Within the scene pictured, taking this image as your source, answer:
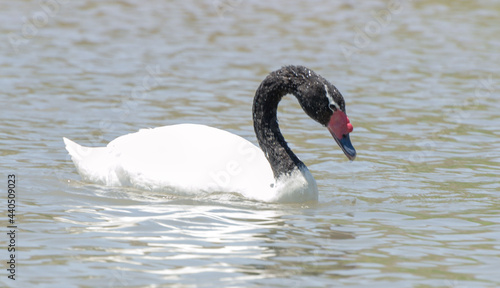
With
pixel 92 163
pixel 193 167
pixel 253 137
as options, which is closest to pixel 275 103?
pixel 193 167

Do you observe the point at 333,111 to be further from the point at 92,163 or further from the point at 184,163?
the point at 92,163

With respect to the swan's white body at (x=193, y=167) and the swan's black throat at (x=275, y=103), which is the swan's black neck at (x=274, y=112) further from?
the swan's white body at (x=193, y=167)

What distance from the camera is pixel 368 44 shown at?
22.5 metres

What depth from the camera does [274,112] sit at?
10.5 m

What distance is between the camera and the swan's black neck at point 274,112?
32.6 ft

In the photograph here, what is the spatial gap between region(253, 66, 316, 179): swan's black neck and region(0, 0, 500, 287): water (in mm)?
489

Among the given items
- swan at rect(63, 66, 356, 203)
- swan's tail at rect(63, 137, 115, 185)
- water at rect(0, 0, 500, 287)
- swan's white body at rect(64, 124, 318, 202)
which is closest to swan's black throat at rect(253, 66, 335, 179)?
swan at rect(63, 66, 356, 203)

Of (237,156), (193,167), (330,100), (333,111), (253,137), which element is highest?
(330,100)

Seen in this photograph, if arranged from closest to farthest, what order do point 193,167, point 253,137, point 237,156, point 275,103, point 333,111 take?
point 333,111 < point 193,167 < point 237,156 < point 275,103 < point 253,137

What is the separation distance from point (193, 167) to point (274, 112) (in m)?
1.19

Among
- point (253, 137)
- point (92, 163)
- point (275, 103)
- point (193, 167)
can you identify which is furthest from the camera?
point (253, 137)

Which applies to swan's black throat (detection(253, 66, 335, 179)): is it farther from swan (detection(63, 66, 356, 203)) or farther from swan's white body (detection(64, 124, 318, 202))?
swan's white body (detection(64, 124, 318, 202))

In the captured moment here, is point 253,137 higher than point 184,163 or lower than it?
higher

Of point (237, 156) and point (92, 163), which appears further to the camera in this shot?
point (92, 163)
